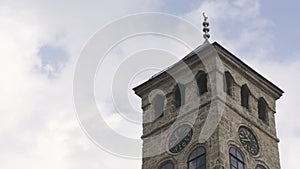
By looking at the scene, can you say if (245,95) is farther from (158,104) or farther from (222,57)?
(158,104)

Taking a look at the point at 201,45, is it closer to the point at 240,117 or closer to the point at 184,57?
the point at 184,57

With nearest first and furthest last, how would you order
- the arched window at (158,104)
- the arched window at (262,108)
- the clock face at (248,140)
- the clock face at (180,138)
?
the clock face at (180,138)
the clock face at (248,140)
the arched window at (158,104)
the arched window at (262,108)

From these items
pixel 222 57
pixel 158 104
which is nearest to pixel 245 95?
pixel 222 57

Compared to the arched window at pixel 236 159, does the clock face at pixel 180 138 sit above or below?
above

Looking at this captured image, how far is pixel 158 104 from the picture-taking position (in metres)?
44.6

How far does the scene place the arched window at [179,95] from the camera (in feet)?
141

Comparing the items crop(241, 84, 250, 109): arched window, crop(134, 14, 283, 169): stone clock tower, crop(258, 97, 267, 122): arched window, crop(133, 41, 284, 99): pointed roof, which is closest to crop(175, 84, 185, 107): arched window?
crop(134, 14, 283, 169): stone clock tower

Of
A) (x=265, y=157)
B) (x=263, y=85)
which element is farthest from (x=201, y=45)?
(x=265, y=157)

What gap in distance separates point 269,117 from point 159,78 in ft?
22.3

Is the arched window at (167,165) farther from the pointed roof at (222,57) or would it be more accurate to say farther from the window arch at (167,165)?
the pointed roof at (222,57)

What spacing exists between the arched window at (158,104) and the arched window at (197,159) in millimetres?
4953

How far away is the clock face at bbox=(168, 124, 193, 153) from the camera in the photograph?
40.4 meters

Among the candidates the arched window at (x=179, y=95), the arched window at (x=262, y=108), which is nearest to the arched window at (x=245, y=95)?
the arched window at (x=262, y=108)

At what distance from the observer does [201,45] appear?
→ 44.9 meters
